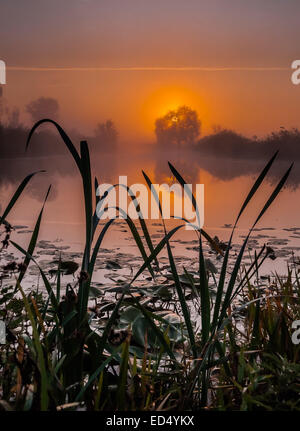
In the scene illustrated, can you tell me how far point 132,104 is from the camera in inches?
400

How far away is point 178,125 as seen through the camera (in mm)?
15227

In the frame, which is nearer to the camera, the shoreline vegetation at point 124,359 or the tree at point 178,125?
the shoreline vegetation at point 124,359

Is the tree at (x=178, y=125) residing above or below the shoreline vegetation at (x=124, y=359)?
above

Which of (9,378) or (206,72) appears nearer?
(9,378)

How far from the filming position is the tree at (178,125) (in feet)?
46.5

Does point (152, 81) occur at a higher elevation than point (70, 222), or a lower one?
higher

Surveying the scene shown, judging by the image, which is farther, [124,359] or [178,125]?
[178,125]

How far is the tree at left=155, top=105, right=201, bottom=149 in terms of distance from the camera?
1417 centimetres

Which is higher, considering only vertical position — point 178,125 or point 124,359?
point 178,125

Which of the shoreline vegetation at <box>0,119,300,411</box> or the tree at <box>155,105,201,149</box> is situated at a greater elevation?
the tree at <box>155,105,201,149</box>
